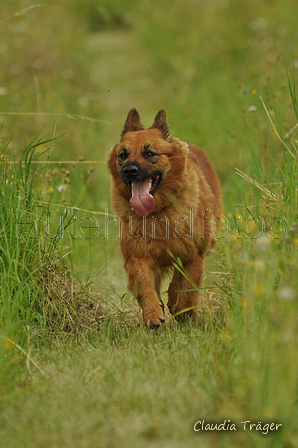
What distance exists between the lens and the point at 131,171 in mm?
4559

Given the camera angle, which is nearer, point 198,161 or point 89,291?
point 89,291

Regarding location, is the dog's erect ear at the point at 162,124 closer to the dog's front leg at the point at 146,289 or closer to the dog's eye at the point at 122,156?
the dog's eye at the point at 122,156

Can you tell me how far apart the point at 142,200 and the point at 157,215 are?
16 centimetres

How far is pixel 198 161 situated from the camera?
223 inches

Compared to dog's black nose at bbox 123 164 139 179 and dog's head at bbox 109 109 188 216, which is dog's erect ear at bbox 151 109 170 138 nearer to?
dog's head at bbox 109 109 188 216

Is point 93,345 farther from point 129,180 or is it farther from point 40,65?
point 40,65

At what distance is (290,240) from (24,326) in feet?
5.25

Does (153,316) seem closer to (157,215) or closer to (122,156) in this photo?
(157,215)

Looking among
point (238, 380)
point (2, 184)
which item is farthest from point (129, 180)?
point (238, 380)

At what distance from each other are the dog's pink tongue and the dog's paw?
25.2 inches

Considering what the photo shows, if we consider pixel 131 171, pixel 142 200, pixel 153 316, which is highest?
pixel 131 171

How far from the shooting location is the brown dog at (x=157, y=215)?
4.64 meters

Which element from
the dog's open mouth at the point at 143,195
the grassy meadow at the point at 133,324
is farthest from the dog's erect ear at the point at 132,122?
the dog's open mouth at the point at 143,195

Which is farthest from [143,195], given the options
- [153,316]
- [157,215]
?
[153,316]
